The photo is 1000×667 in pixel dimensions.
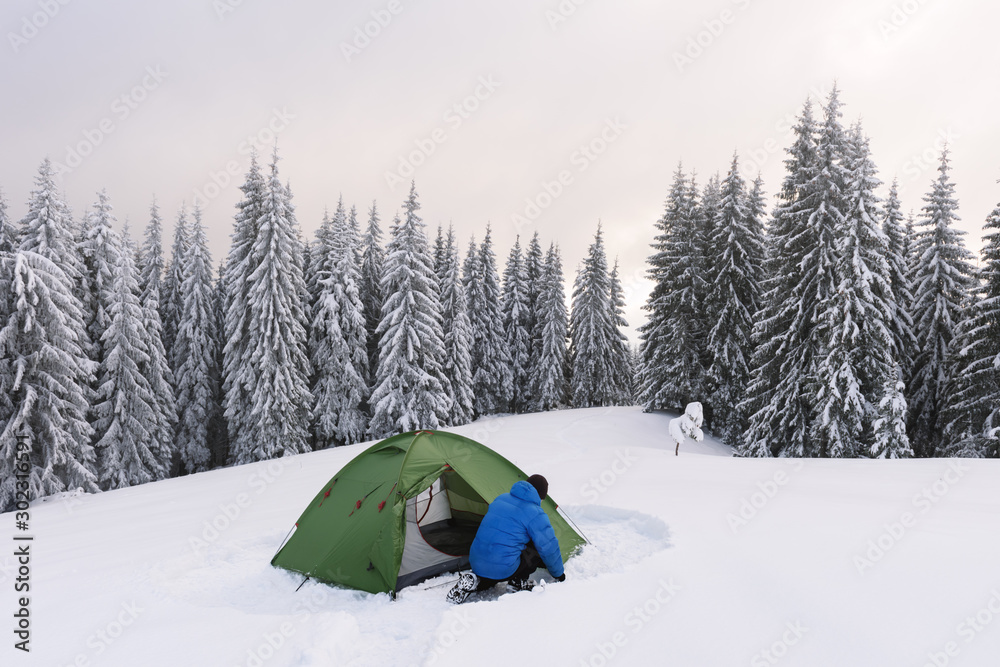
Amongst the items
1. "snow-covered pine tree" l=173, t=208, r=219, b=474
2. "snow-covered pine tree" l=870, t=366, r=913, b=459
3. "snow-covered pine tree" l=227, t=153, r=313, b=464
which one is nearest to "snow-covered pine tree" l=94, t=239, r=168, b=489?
"snow-covered pine tree" l=173, t=208, r=219, b=474

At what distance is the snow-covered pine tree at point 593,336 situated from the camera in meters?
34.1

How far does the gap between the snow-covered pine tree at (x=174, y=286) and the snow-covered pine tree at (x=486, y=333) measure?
16643 millimetres

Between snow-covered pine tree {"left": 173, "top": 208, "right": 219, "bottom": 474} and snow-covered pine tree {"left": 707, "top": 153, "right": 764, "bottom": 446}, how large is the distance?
24.5 m

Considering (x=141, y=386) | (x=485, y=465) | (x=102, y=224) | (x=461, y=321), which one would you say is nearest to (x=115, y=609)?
(x=485, y=465)

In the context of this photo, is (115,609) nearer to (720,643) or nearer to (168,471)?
(720,643)

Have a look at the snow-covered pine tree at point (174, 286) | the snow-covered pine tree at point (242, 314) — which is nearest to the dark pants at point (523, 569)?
the snow-covered pine tree at point (242, 314)

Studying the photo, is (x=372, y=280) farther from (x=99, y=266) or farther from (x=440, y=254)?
(x=99, y=266)

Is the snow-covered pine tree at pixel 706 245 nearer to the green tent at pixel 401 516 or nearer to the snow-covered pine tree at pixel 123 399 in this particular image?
the green tent at pixel 401 516

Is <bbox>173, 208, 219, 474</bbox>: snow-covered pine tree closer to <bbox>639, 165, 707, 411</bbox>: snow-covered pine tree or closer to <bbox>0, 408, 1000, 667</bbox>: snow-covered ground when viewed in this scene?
<bbox>0, 408, 1000, 667</bbox>: snow-covered ground

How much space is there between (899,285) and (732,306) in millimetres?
6023

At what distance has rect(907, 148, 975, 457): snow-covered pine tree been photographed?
18578 mm

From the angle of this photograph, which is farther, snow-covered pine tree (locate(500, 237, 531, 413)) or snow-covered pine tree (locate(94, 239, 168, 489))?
snow-covered pine tree (locate(500, 237, 531, 413))

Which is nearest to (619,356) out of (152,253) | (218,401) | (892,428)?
(892,428)

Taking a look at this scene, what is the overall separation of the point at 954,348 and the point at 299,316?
85.4 ft
